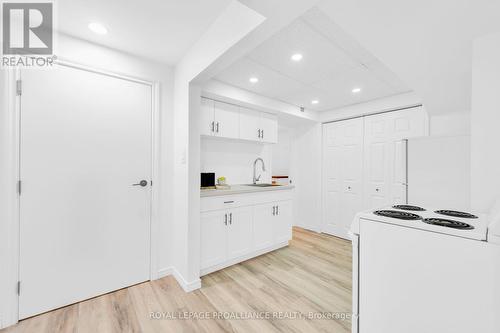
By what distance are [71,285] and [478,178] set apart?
302cm

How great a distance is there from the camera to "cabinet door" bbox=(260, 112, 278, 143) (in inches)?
126

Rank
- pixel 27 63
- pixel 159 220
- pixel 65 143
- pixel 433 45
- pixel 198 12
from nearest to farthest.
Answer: pixel 433 45 < pixel 198 12 < pixel 27 63 < pixel 65 143 < pixel 159 220

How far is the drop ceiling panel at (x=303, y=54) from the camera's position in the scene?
5.44ft

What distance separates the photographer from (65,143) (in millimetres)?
1748

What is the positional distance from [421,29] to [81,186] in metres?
2.73

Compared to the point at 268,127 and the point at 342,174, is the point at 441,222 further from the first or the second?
the point at 342,174

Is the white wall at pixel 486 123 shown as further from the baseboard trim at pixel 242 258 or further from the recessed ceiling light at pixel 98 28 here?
the recessed ceiling light at pixel 98 28

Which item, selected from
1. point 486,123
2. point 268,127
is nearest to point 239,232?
point 268,127

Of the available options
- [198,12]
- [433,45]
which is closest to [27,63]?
[198,12]

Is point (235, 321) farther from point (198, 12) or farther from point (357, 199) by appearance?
point (357, 199)

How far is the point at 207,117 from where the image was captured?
2619 mm

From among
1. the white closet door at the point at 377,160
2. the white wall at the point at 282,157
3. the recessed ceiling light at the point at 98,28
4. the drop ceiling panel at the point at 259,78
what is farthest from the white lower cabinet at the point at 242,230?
the white wall at the point at 282,157

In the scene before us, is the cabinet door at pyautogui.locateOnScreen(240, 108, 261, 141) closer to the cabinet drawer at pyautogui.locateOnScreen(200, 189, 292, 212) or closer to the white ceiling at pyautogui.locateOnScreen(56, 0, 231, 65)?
the cabinet drawer at pyautogui.locateOnScreen(200, 189, 292, 212)

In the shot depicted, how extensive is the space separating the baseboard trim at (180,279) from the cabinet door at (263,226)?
92cm
